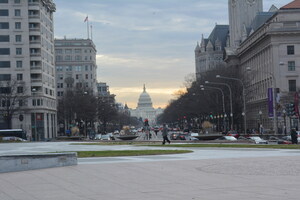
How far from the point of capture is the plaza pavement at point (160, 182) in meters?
13.7

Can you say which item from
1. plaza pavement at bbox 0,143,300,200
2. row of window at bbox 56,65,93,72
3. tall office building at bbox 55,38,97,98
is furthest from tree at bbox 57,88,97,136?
plaza pavement at bbox 0,143,300,200

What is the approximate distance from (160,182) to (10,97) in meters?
84.7

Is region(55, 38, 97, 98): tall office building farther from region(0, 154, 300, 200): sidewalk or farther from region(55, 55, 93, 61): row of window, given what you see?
region(0, 154, 300, 200): sidewalk

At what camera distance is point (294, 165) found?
21.0 meters

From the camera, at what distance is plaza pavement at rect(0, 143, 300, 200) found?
540 inches

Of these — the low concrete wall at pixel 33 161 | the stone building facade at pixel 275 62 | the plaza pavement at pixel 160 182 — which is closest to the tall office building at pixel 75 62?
the stone building facade at pixel 275 62

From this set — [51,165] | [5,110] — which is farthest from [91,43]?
[51,165]

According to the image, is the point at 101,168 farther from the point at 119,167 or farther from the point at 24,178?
the point at 24,178

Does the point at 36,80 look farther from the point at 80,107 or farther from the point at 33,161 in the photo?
the point at 33,161

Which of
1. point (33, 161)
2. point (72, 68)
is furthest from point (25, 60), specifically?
point (33, 161)

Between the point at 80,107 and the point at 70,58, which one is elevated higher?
the point at 70,58

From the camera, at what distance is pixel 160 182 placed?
16500mm

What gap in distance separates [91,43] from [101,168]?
170148mm

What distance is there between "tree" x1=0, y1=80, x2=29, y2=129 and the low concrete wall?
75.6 m
